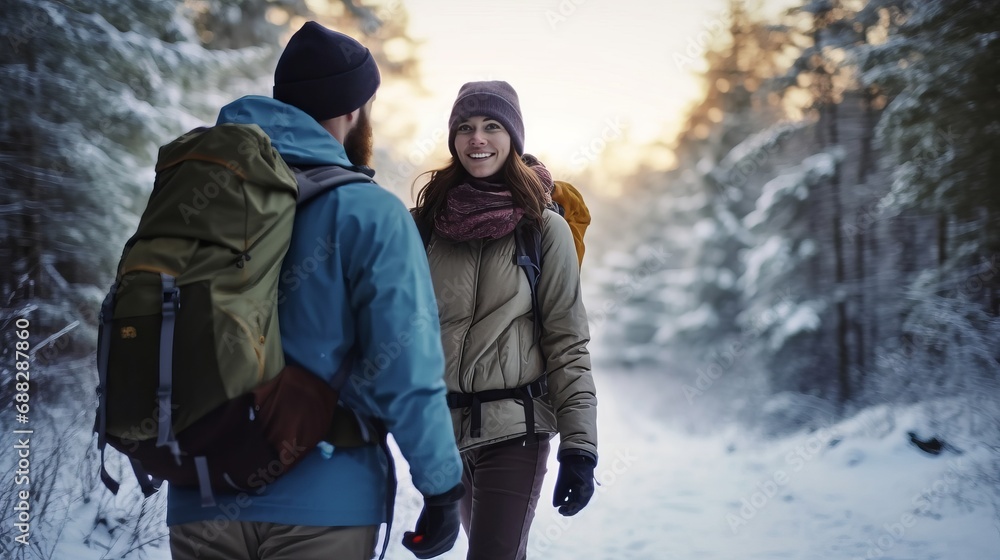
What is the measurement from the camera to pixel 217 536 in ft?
5.07

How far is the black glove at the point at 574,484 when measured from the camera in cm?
259

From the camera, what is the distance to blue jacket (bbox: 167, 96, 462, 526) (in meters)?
1.58

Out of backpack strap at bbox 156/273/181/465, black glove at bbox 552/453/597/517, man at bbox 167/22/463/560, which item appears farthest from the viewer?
black glove at bbox 552/453/597/517

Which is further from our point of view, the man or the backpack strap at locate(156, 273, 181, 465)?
the man

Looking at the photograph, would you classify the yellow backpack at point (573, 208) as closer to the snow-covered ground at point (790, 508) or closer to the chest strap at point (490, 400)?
the chest strap at point (490, 400)

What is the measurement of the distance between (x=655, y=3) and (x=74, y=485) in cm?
1272

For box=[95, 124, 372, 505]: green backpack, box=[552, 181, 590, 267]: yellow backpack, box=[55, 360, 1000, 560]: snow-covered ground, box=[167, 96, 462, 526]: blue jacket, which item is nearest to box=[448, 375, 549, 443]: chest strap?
box=[552, 181, 590, 267]: yellow backpack

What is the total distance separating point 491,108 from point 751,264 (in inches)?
387

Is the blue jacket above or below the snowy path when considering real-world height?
above

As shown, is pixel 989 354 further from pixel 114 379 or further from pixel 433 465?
pixel 114 379

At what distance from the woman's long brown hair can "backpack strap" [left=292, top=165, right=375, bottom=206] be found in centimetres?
120

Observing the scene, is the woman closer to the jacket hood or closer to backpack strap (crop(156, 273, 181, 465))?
the jacket hood

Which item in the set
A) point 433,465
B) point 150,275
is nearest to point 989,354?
point 433,465

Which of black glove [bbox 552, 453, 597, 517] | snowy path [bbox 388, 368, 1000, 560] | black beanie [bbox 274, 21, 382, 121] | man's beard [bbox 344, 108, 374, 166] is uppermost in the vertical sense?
black beanie [bbox 274, 21, 382, 121]
